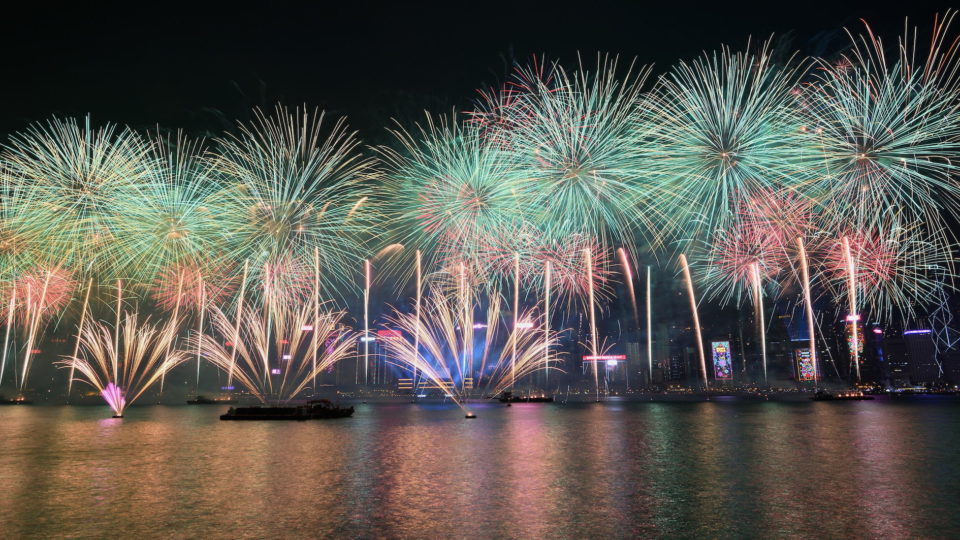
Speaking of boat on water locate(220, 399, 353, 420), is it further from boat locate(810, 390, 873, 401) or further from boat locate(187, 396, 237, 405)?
boat locate(810, 390, 873, 401)

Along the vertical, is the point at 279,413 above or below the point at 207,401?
below

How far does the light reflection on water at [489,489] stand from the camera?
49.5ft

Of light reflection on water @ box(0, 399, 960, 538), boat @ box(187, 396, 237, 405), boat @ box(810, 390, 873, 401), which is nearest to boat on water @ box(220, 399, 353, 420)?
light reflection on water @ box(0, 399, 960, 538)

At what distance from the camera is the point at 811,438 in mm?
39750

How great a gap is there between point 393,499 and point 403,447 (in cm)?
1713

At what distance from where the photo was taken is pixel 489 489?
20.2 meters

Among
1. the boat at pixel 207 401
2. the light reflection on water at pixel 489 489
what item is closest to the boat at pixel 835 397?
the light reflection on water at pixel 489 489

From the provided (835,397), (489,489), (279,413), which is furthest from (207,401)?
(489,489)

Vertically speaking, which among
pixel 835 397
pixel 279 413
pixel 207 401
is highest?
pixel 207 401

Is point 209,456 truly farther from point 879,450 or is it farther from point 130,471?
point 879,450

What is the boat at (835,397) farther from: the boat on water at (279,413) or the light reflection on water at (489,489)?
the light reflection on water at (489,489)

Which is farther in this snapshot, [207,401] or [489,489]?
[207,401]

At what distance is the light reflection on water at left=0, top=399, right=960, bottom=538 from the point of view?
1508 centimetres

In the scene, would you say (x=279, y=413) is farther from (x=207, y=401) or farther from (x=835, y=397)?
(x=835, y=397)
